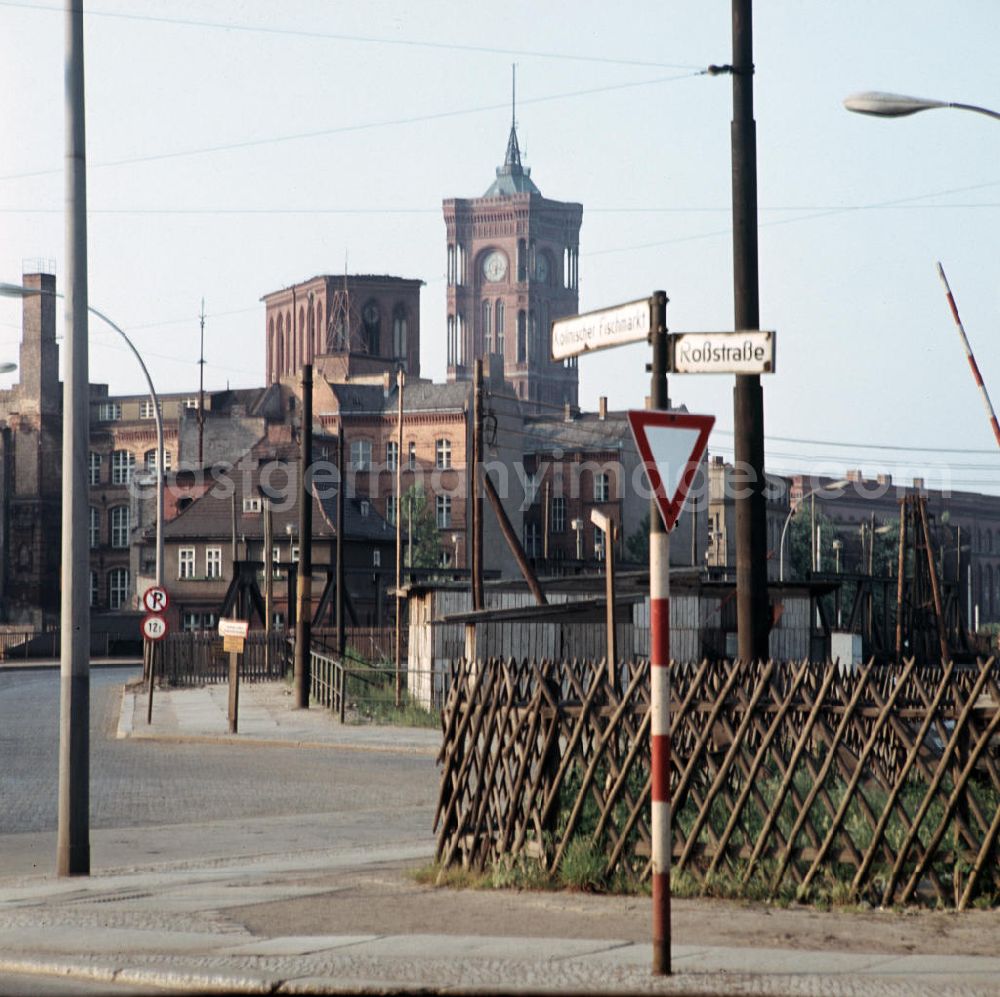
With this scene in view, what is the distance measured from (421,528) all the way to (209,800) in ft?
261

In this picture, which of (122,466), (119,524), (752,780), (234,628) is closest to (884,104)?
(752,780)

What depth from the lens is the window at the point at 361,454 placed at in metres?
109

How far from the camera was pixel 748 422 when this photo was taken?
13.3 meters

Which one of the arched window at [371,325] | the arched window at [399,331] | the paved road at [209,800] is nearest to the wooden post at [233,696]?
the paved road at [209,800]

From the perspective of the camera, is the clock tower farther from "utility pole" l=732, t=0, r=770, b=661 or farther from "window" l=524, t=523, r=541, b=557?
"utility pole" l=732, t=0, r=770, b=661

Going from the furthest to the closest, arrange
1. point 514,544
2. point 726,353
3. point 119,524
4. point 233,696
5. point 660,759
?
1. point 119,524
2. point 514,544
3. point 233,696
4. point 726,353
5. point 660,759

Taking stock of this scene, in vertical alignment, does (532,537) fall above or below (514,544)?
below

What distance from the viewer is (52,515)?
100438 mm

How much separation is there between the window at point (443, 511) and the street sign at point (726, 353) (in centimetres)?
9735

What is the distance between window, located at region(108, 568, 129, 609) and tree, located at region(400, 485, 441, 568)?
18.3 metres

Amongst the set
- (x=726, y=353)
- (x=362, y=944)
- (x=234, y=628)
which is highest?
(x=726, y=353)

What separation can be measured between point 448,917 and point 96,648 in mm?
81790

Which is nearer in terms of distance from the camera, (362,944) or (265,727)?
(362,944)

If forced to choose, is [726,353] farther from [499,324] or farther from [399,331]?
[499,324]
